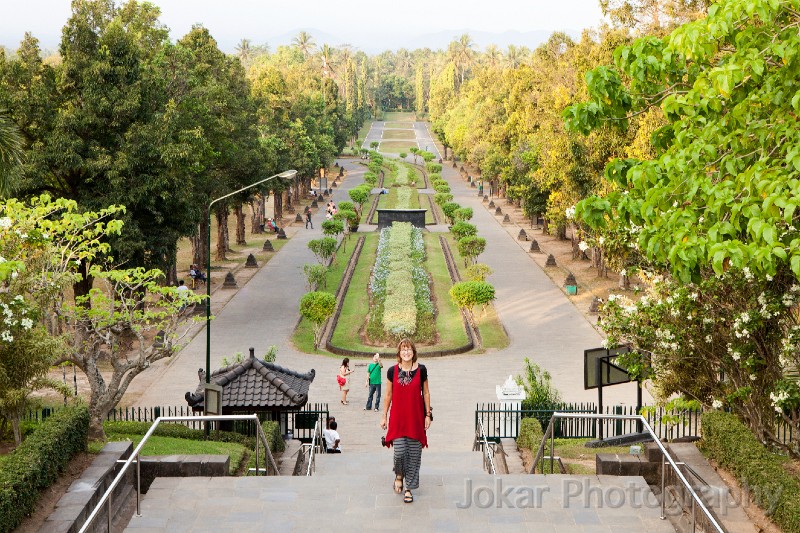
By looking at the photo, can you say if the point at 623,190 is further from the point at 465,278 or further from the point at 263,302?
the point at 465,278

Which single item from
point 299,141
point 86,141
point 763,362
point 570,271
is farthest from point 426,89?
point 763,362

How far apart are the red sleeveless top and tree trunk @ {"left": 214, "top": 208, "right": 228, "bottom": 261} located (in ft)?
122

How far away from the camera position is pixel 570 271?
46625 mm

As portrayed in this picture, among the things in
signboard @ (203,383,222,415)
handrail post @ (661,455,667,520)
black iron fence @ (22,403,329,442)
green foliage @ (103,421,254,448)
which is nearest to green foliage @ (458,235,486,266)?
black iron fence @ (22,403,329,442)

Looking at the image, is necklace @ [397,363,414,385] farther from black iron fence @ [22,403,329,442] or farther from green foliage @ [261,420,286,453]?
black iron fence @ [22,403,329,442]

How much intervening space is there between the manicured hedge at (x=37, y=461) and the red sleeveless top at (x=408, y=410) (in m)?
3.77

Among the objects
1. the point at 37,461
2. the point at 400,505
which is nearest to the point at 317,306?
the point at 400,505

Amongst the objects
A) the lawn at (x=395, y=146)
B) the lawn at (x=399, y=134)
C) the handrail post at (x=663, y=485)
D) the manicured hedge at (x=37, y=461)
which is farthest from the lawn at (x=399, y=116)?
the handrail post at (x=663, y=485)

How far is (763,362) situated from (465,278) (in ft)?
100

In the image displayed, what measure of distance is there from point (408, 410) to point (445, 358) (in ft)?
66.8

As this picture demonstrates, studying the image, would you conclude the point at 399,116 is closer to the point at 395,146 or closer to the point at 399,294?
the point at 395,146

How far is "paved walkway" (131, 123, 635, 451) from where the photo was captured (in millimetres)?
25781

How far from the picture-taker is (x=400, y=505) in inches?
449

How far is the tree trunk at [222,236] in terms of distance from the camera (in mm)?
48400
